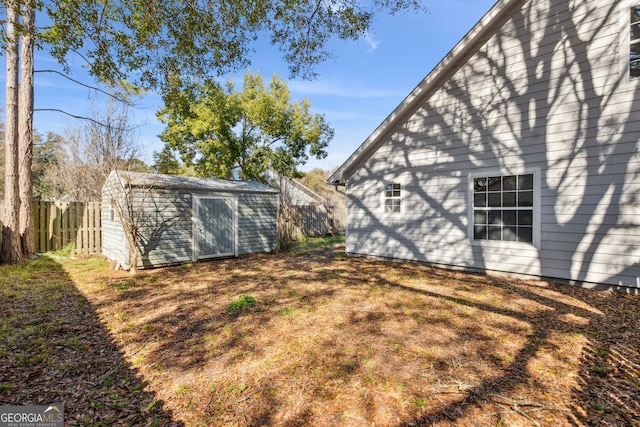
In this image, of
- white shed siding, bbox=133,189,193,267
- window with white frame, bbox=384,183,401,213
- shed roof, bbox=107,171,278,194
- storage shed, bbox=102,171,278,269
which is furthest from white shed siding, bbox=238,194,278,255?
window with white frame, bbox=384,183,401,213

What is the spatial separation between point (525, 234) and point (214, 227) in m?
9.15

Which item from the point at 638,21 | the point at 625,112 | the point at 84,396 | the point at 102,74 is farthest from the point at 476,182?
the point at 102,74

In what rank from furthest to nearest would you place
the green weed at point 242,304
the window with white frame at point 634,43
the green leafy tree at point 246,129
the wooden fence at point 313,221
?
the green leafy tree at point 246,129, the wooden fence at point 313,221, the window with white frame at point 634,43, the green weed at point 242,304

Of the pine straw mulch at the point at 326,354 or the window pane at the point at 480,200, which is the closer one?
the pine straw mulch at the point at 326,354

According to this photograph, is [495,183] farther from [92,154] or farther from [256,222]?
[92,154]

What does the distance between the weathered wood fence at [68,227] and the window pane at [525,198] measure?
1370 cm

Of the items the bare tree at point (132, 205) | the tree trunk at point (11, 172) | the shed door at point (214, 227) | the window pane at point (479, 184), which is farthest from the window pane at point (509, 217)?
the tree trunk at point (11, 172)

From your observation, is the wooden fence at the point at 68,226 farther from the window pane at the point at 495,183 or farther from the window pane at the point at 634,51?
the window pane at the point at 634,51

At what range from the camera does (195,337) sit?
4.07 metres

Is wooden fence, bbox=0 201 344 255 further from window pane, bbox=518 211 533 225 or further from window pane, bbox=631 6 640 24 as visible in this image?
window pane, bbox=631 6 640 24

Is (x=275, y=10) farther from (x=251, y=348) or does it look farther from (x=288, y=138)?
(x=288, y=138)

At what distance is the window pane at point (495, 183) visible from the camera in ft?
24.0

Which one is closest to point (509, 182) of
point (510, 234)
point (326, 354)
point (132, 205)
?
point (510, 234)

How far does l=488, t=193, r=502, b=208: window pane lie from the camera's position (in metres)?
7.30
